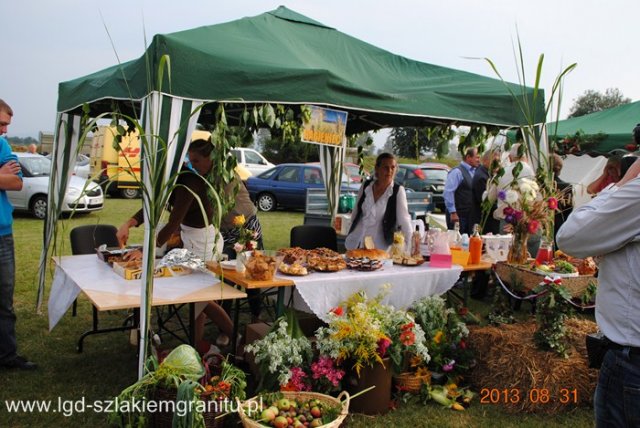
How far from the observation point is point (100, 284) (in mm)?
3246

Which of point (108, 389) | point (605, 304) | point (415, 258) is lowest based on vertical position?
point (108, 389)

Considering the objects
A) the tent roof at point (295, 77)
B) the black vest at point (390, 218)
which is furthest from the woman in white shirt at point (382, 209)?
the tent roof at point (295, 77)

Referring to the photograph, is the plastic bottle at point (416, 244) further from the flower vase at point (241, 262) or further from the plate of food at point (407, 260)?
the flower vase at point (241, 262)

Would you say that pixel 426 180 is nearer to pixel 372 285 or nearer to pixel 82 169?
pixel 372 285

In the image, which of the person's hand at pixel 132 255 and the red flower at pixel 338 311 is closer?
the red flower at pixel 338 311

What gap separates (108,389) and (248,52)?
2402 millimetres

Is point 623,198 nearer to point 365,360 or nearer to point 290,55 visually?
point 365,360

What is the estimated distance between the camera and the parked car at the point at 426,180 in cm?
1293

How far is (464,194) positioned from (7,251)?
496 centimetres

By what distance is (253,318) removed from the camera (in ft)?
15.1

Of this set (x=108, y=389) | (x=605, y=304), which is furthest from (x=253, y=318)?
(x=605, y=304)

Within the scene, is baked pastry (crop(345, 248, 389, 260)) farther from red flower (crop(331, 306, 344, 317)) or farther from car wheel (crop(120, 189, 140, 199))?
car wheel (crop(120, 189, 140, 199))

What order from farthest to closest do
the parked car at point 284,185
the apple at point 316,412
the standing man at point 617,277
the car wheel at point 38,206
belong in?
the parked car at point 284,185, the car wheel at point 38,206, the apple at point 316,412, the standing man at point 617,277

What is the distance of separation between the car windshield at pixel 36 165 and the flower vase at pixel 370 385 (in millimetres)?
9993
